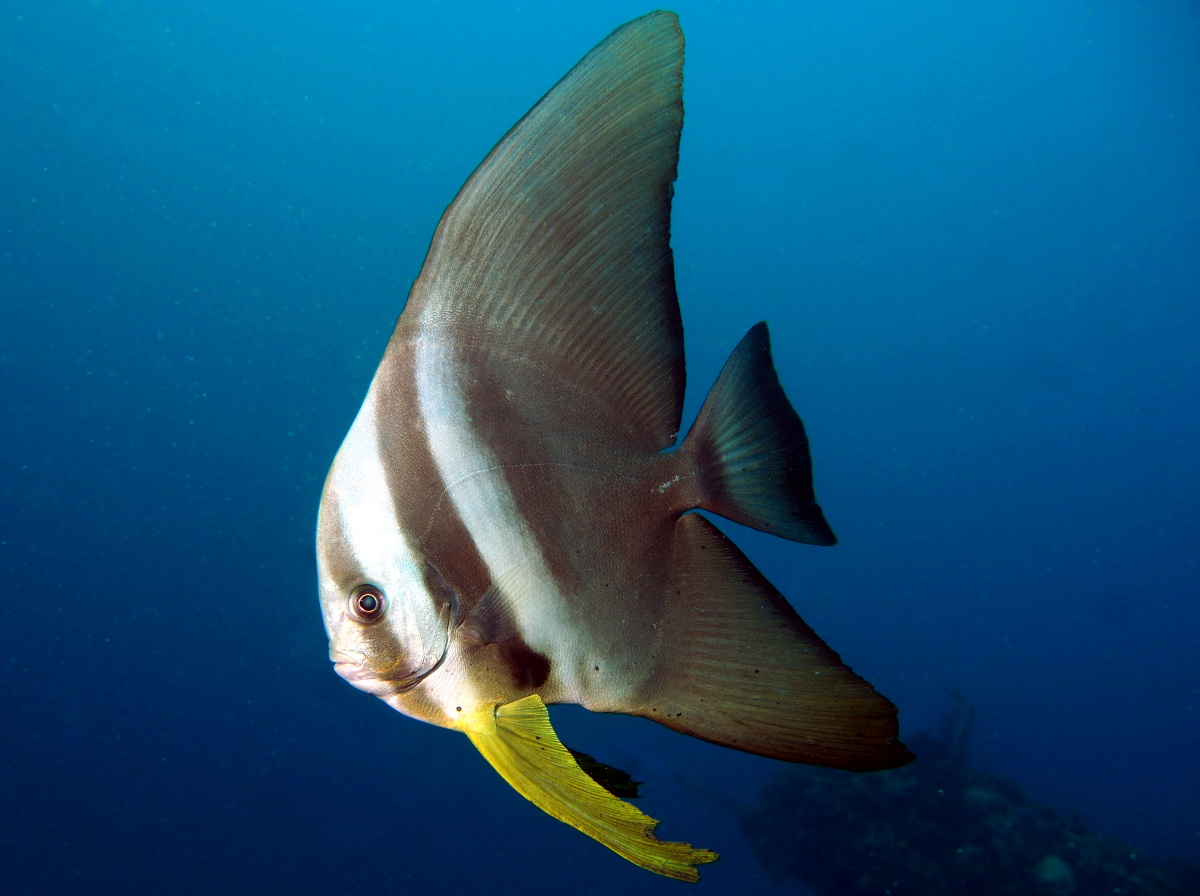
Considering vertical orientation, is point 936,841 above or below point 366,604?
below

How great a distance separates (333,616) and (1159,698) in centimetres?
6277

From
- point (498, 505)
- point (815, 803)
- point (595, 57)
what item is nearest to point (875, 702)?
point (498, 505)

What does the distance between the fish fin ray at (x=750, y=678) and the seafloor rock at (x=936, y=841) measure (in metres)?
9.05

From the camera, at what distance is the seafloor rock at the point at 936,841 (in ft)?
26.5

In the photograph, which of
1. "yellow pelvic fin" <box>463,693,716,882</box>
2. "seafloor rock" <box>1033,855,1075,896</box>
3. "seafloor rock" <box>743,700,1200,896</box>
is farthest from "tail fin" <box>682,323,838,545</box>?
"seafloor rock" <box>1033,855,1075,896</box>

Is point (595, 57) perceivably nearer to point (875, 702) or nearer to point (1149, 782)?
point (875, 702)

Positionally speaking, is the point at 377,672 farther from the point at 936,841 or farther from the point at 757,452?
the point at 936,841

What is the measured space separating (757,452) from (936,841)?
10.1 metres

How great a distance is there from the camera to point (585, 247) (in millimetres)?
897

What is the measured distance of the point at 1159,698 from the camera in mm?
46031

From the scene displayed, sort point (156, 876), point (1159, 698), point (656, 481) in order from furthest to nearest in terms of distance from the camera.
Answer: point (1159, 698) < point (156, 876) < point (656, 481)

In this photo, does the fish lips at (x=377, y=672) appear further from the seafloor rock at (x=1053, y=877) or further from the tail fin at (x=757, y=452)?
the seafloor rock at (x=1053, y=877)

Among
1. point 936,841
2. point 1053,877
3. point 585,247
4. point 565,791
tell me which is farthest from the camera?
point 936,841

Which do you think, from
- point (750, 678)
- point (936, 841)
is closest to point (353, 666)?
point (750, 678)
